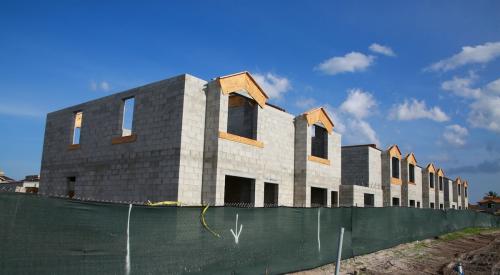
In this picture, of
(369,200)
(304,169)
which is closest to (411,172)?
(369,200)

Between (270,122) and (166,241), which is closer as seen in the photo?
(166,241)

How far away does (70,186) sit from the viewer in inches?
816

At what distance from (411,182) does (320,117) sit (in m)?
18.7

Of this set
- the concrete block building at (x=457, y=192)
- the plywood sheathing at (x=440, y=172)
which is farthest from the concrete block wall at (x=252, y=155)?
the concrete block building at (x=457, y=192)

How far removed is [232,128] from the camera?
20.9m

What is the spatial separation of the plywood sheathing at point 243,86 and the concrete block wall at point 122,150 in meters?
1.69

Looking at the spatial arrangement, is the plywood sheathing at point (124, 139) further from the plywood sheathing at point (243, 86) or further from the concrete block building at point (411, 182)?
the concrete block building at point (411, 182)

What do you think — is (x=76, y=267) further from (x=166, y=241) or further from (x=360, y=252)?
(x=360, y=252)

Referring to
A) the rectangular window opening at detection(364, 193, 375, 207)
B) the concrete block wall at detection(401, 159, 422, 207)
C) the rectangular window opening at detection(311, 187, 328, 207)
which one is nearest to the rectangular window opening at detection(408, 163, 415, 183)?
the concrete block wall at detection(401, 159, 422, 207)

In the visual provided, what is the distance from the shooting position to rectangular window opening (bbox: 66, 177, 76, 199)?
20.4 m

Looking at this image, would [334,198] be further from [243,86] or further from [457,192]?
[457,192]

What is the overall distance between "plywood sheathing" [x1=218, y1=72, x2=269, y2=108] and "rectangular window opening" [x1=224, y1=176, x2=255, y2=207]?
364 cm

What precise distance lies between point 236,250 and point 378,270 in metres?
5.81

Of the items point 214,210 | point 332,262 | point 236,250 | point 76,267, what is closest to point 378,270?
point 332,262
